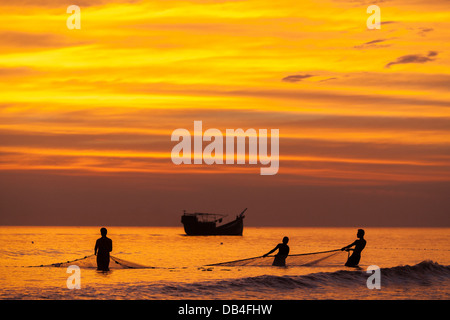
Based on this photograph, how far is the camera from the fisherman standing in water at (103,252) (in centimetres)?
2389

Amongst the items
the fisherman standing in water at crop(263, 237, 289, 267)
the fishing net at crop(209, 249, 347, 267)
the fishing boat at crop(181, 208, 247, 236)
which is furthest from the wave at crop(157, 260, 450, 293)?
the fishing boat at crop(181, 208, 247, 236)

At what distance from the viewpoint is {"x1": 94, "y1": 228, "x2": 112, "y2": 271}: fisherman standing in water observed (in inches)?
941

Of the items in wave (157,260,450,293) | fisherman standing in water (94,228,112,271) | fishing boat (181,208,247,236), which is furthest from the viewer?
fishing boat (181,208,247,236)

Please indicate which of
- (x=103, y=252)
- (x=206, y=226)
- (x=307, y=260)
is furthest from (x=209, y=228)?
(x=103, y=252)

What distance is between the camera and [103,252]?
24.3m

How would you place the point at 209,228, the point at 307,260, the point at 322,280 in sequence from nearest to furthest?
the point at 322,280 → the point at 307,260 → the point at 209,228

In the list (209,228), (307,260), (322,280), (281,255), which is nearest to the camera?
(322,280)

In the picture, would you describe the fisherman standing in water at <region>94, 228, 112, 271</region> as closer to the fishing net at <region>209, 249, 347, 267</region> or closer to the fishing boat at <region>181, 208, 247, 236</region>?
the fishing net at <region>209, 249, 347, 267</region>

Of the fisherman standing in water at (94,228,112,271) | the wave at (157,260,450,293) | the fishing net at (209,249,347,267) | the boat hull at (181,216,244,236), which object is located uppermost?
the fisherman standing in water at (94,228,112,271)

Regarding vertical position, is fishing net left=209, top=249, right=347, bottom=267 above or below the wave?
above

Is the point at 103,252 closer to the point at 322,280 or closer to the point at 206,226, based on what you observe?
the point at 322,280
